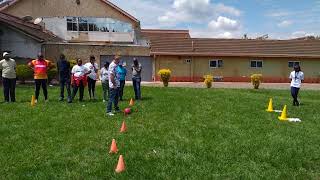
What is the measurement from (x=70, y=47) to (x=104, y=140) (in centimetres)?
3180

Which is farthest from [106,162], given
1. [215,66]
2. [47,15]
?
[47,15]

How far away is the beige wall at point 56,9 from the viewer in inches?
1759

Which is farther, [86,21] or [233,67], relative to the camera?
[86,21]

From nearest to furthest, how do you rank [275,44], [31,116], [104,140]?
[104,140] → [31,116] → [275,44]

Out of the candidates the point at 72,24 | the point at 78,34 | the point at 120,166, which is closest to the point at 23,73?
the point at 78,34

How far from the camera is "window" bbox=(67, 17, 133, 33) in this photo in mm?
44281

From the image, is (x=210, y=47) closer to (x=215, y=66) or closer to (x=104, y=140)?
(x=215, y=66)

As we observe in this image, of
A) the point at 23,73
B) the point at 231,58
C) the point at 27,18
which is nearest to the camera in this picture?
the point at 23,73

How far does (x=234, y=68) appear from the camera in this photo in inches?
1716

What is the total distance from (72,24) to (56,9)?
234 centimetres

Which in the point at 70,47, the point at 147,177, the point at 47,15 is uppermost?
the point at 47,15

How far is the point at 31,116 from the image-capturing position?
41.2ft

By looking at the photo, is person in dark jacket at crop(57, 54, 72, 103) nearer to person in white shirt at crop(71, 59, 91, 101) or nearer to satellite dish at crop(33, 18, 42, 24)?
person in white shirt at crop(71, 59, 91, 101)

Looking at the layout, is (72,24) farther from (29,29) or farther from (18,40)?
(18,40)
